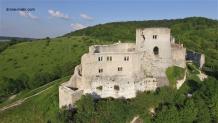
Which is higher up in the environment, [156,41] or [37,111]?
[156,41]

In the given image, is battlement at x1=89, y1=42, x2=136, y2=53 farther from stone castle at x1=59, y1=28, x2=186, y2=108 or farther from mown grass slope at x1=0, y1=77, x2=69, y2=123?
mown grass slope at x1=0, y1=77, x2=69, y2=123

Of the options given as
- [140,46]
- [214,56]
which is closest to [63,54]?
[214,56]

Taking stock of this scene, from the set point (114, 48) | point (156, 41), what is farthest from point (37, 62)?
point (156, 41)

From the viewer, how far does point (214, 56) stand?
13462 cm

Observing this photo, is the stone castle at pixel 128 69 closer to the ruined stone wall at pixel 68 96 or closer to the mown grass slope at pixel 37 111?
the ruined stone wall at pixel 68 96

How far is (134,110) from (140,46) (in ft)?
34.5

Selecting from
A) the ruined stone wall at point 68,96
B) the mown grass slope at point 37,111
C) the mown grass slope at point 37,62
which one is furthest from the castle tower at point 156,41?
the mown grass slope at point 37,62

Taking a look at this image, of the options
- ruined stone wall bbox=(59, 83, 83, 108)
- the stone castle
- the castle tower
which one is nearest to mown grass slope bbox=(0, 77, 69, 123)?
A: ruined stone wall bbox=(59, 83, 83, 108)

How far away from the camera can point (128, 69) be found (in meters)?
61.8

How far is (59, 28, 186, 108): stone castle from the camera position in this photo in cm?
6178

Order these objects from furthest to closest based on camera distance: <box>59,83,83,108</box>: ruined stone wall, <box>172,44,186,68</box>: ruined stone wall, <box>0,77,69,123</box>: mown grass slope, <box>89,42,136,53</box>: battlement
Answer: <box>0,77,69,123</box>: mown grass slope, <box>89,42,136,53</box>: battlement, <box>172,44,186,68</box>: ruined stone wall, <box>59,83,83,108</box>: ruined stone wall

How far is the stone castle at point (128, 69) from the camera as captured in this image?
203 ft

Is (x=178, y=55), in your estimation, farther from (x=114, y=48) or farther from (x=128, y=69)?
(x=114, y=48)

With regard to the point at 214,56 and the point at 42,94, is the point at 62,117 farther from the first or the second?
the point at 214,56
